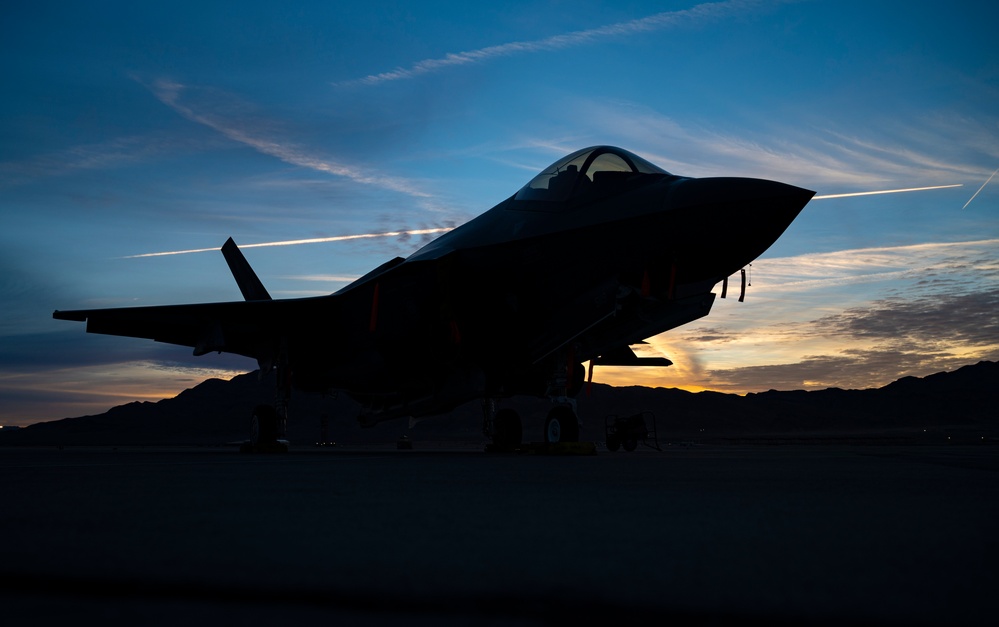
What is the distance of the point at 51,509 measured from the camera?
3922mm

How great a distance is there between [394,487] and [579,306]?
733 centimetres

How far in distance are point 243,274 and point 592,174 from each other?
43.7ft

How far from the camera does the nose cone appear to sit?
1037 centimetres

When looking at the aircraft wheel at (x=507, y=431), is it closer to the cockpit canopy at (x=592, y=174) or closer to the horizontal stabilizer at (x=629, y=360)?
the horizontal stabilizer at (x=629, y=360)

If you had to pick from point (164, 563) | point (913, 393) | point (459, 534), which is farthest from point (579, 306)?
point (913, 393)

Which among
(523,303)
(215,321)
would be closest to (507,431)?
(523,303)

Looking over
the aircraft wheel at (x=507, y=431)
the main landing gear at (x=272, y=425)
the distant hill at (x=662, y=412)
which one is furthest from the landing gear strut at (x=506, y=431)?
the distant hill at (x=662, y=412)

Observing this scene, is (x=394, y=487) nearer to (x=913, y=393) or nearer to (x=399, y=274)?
(x=399, y=274)

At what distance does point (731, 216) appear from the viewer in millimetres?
10492

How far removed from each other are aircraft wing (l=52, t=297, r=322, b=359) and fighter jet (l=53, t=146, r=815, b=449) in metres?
0.04

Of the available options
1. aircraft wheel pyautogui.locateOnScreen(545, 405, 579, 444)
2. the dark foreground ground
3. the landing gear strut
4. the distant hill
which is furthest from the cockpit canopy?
the distant hill

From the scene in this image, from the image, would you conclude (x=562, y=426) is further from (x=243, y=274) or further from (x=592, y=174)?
(x=243, y=274)

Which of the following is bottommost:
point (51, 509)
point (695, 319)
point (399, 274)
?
point (51, 509)

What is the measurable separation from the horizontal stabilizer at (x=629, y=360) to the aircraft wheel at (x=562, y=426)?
4333 mm
